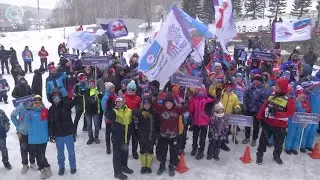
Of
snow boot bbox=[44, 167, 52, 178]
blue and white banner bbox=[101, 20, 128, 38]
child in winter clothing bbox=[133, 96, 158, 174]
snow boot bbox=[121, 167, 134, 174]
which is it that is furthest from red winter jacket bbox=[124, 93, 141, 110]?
blue and white banner bbox=[101, 20, 128, 38]

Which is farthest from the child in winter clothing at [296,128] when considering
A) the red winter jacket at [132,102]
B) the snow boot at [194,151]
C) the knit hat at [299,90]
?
the red winter jacket at [132,102]

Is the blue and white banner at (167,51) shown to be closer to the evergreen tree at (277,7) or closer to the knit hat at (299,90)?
the knit hat at (299,90)

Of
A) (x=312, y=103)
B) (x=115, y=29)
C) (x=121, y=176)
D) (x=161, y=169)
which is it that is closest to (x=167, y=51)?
(x=161, y=169)

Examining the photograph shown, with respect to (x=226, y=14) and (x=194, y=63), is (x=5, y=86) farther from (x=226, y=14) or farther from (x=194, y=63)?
(x=226, y=14)

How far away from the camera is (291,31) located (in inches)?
488

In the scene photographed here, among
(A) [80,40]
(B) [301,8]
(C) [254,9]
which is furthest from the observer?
(C) [254,9]

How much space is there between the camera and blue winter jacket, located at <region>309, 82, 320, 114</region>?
843 cm

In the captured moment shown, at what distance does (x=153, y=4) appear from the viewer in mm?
62844

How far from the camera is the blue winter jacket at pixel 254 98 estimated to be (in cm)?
851

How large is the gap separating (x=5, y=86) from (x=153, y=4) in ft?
171

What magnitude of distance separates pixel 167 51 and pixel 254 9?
56.4 metres

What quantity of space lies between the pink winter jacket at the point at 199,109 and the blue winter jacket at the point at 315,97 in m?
2.68

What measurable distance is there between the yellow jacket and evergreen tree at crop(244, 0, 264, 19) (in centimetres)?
5510

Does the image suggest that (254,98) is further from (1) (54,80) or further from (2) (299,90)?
(1) (54,80)
